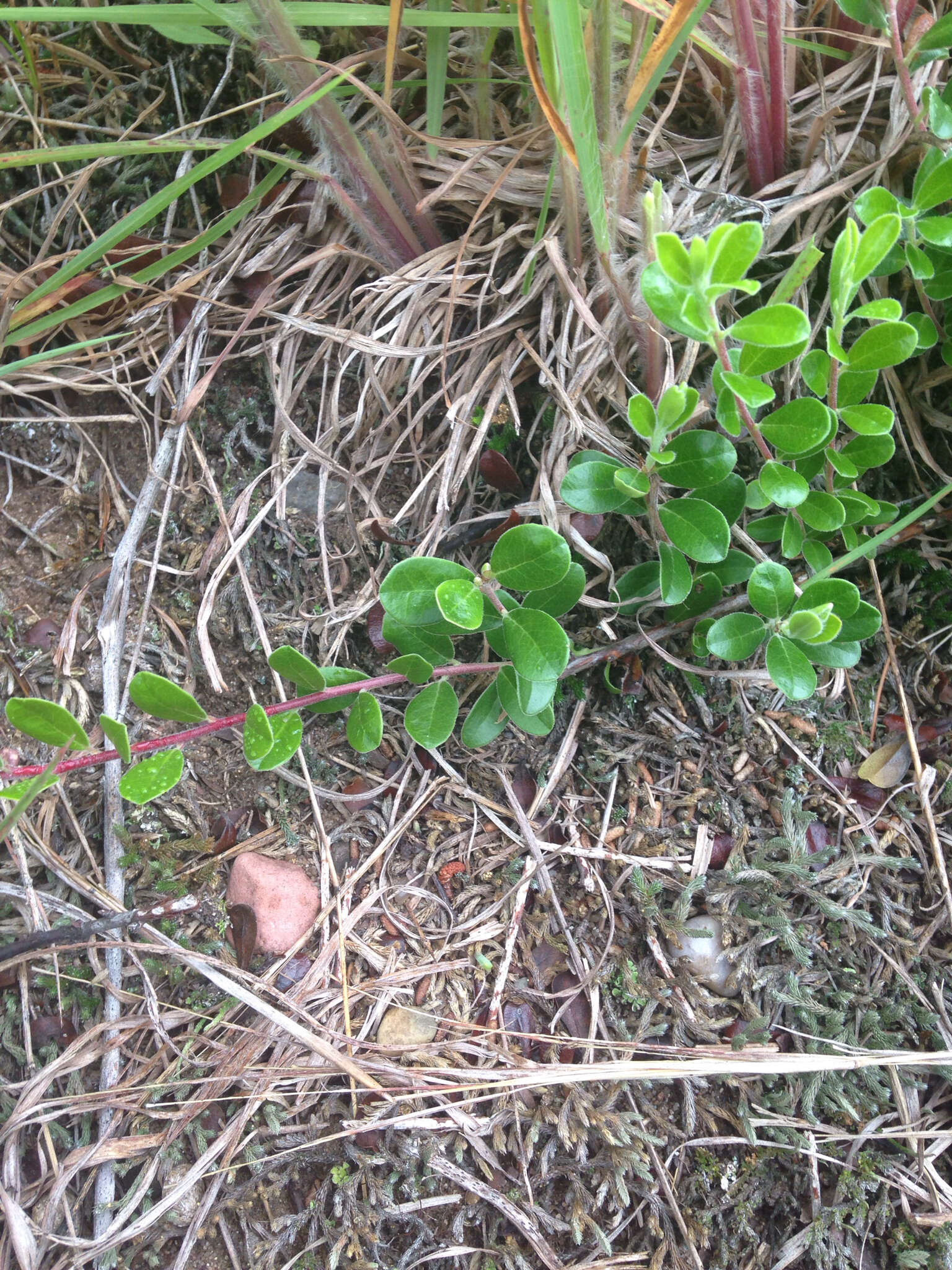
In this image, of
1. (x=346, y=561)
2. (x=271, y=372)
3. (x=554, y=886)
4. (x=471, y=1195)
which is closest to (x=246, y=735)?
(x=346, y=561)

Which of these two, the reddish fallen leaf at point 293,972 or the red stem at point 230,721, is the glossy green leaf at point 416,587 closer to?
the red stem at point 230,721

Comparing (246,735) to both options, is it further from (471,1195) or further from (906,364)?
(906,364)

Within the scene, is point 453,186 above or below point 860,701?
above

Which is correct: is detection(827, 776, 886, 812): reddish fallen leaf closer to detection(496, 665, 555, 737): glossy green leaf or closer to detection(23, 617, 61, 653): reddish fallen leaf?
detection(496, 665, 555, 737): glossy green leaf

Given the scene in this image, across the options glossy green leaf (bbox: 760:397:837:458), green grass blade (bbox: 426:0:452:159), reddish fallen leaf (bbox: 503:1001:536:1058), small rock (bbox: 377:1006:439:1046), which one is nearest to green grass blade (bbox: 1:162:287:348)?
green grass blade (bbox: 426:0:452:159)

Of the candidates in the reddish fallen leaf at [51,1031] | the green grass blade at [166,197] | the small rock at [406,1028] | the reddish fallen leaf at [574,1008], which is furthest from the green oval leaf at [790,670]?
the reddish fallen leaf at [51,1031]

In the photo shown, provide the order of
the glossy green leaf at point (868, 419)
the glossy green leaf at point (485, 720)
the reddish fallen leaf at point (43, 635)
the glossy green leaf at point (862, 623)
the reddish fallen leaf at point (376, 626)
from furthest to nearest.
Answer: the reddish fallen leaf at point (43, 635), the reddish fallen leaf at point (376, 626), the glossy green leaf at point (485, 720), the glossy green leaf at point (862, 623), the glossy green leaf at point (868, 419)
